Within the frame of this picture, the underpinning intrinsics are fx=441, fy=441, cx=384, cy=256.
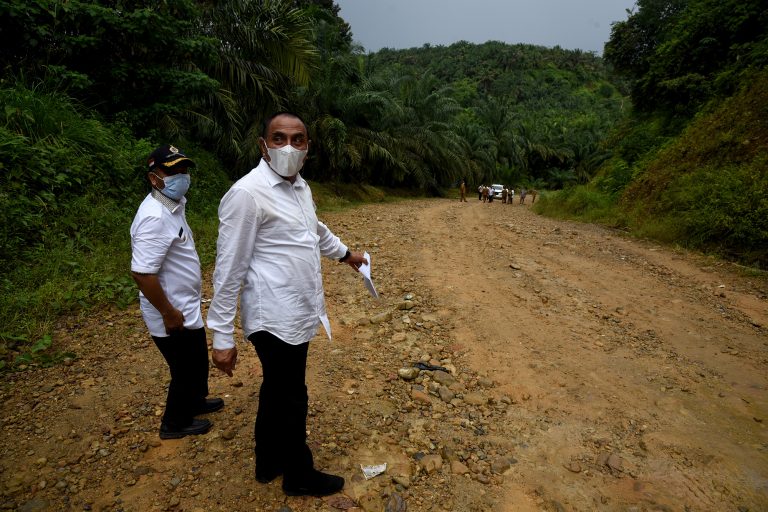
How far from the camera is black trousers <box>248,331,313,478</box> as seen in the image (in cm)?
207

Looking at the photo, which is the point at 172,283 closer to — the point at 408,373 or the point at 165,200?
the point at 165,200

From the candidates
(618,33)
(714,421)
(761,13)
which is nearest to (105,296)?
(714,421)

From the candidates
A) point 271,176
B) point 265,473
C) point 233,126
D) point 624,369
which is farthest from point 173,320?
point 233,126

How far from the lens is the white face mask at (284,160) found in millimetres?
2027

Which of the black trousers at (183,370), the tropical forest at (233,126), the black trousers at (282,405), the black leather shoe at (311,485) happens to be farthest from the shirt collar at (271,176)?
the tropical forest at (233,126)

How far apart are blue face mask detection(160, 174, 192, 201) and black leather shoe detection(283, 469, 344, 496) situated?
1.68 metres

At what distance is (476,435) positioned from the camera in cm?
289

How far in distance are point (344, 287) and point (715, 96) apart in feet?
39.1

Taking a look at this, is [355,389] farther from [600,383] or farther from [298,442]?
[600,383]

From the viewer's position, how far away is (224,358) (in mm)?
2018

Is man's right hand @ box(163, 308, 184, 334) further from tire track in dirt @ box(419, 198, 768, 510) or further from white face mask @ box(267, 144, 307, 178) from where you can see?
tire track in dirt @ box(419, 198, 768, 510)

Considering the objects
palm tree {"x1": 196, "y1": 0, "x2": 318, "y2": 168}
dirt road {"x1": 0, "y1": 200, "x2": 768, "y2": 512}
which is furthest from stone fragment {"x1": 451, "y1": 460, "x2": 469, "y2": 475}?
palm tree {"x1": 196, "y1": 0, "x2": 318, "y2": 168}

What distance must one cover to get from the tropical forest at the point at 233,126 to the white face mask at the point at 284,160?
3.06 metres

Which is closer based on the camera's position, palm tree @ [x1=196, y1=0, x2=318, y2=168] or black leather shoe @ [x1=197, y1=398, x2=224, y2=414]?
black leather shoe @ [x1=197, y1=398, x2=224, y2=414]
